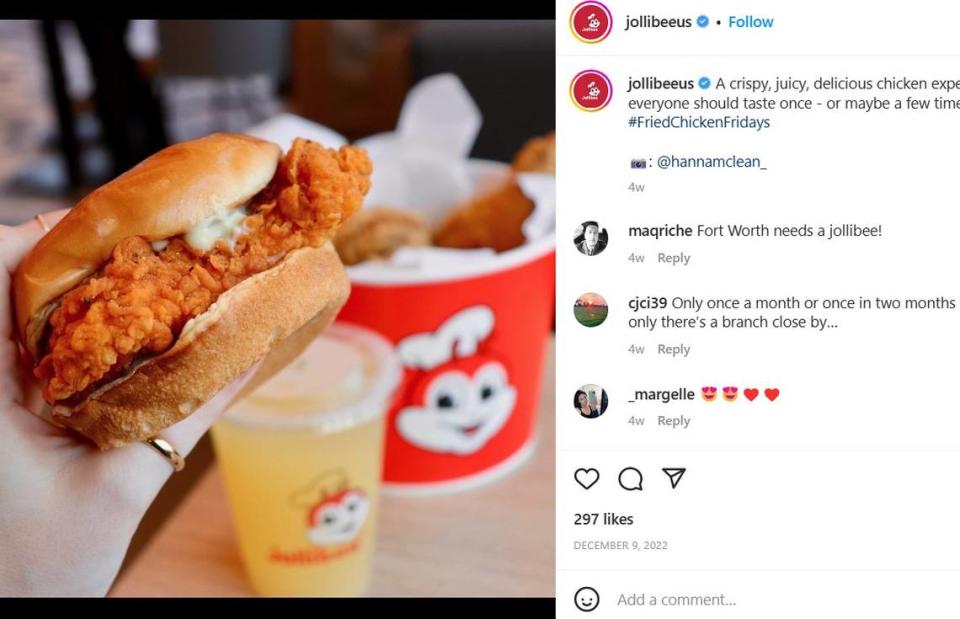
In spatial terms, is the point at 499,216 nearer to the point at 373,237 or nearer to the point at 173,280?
the point at 373,237

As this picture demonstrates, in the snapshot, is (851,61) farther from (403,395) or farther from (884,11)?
(403,395)

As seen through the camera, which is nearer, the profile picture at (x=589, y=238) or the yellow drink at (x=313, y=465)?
the profile picture at (x=589, y=238)

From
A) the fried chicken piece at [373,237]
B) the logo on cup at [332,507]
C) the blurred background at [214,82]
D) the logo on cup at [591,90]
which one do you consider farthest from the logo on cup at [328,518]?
the blurred background at [214,82]

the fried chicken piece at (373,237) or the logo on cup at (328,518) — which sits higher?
the fried chicken piece at (373,237)

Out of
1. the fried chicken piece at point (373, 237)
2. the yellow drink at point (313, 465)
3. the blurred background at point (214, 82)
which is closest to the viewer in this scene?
the yellow drink at point (313, 465)

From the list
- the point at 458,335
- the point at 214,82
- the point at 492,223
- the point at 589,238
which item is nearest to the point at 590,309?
the point at 589,238

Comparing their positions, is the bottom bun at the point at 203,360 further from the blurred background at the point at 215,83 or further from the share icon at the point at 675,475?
the blurred background at the point at 215,83

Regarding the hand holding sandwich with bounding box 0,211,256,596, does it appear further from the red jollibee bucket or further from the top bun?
the red jollibee bucket
